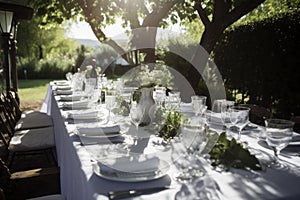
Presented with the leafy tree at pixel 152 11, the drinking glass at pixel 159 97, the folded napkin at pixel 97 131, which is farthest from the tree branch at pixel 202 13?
the folded napkin at pixel 97 131

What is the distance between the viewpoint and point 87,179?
1248 millimetres

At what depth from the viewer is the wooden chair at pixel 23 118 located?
380cm

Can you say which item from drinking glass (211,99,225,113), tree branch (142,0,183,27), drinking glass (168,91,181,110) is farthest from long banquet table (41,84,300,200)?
tree branch (142,0,183,27)

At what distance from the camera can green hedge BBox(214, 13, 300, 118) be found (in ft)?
15.0

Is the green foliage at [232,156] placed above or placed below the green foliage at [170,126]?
below

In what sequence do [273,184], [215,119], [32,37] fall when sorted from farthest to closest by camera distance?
[32,37] < [215,119] < [273,184]

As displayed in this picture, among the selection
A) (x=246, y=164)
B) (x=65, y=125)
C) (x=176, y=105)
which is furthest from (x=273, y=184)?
(x=65, y=125)

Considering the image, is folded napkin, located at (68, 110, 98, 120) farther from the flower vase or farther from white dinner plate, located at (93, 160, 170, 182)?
white dinner plate, located at (93, 160, 170, 182)

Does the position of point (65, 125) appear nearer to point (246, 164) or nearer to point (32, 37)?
point (246, 164)

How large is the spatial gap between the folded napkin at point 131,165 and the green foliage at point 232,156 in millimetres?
293

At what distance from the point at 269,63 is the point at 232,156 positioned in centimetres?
387

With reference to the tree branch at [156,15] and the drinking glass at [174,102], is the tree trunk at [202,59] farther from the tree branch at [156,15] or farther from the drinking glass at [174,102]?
the drinking glass at [174,102]

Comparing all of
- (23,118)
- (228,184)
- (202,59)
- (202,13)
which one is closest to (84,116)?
(228,184)

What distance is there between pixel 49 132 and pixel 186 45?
480cm
